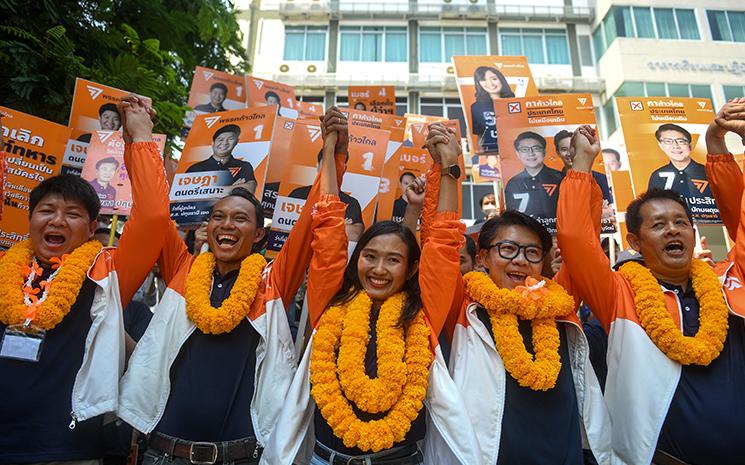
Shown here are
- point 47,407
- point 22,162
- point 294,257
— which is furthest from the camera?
point 22,162

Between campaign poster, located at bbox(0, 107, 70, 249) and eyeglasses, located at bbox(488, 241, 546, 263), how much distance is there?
11.4 ft

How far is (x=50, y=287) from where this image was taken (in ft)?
7.77

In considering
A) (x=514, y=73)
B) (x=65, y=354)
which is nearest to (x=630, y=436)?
(x=65, y=354)

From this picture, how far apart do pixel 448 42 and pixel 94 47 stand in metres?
15.8

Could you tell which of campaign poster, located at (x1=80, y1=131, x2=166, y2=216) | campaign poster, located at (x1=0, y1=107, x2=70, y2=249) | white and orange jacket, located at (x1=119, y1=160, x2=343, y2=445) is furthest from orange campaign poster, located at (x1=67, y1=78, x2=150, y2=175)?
white and orange jacket, located at (x1=119, y1=160, x2=343, y2=445)

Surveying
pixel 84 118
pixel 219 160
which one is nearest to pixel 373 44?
pixel 84 118

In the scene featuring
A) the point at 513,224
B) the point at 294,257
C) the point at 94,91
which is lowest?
the point at 294,257

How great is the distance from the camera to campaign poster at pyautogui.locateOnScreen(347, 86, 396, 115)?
6.73 metres

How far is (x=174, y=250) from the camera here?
2758 mm

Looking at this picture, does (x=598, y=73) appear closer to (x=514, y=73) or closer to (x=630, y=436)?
(x=514, y=73)

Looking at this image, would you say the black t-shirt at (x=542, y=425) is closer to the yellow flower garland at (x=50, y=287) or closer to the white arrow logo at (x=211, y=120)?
the yellow flower garland at (x=50, y=287)

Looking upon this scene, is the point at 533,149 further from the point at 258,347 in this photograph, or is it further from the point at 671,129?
Answer: the point at 258,347

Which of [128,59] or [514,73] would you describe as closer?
[128,59]

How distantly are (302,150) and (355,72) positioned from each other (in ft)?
49.7
